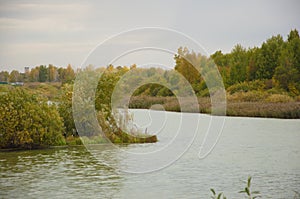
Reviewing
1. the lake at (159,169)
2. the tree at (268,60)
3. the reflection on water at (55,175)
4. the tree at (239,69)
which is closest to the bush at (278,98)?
the tree at (268,60)

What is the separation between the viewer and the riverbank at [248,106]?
77.4ft

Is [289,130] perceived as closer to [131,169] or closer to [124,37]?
[124,37]

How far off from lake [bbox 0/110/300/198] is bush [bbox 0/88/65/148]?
433 mm

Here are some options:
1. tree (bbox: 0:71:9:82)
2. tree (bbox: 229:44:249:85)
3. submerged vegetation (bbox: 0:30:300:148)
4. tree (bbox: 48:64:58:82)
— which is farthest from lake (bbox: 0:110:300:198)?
tree (bbox: 48:64:58:82)

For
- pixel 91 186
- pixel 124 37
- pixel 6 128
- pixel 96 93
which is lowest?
pixel 91 186

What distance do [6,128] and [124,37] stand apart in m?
3.73

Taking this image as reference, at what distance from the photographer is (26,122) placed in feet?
43.2

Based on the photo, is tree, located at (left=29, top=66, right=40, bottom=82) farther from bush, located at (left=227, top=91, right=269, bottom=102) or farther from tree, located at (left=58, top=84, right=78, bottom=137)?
tree, located at (left=58, top=84, right=78, bottom=137)

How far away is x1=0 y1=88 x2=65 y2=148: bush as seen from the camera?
13.1 metres

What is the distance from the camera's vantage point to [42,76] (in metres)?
64.2

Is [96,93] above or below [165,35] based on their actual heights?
below

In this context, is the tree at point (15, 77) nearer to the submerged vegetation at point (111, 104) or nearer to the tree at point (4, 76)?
the tree at point (4, 76)

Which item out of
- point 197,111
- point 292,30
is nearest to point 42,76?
point 292,30

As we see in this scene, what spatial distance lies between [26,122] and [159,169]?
4218 millimetres
